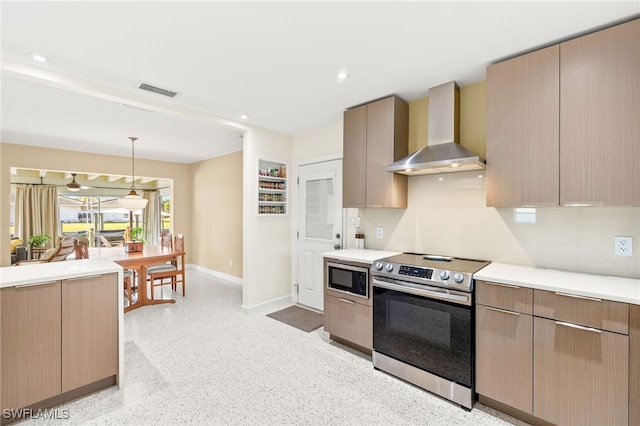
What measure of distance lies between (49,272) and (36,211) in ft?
23.2

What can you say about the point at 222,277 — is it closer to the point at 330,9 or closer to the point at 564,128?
the point at 330,9

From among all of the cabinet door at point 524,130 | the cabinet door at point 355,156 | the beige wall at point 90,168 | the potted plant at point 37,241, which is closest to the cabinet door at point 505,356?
the cabinet door at point 524,130

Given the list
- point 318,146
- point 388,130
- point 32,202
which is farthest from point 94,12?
point 32,202

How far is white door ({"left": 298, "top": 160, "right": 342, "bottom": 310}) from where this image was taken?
378 centimetres

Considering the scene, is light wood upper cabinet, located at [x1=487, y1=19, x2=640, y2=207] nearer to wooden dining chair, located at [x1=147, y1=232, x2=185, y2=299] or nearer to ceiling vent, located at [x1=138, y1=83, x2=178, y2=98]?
ceiling vent, located at [x1=138, y1=83, x2=178, y2=98]

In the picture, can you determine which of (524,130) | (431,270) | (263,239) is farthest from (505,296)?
(263,239)

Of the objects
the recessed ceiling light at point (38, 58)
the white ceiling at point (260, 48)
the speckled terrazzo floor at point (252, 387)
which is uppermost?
the white ceiling at point (260, 48)

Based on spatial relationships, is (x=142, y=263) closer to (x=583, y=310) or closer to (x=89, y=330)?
(x=89, y=330)

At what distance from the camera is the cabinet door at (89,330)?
78.1 inches

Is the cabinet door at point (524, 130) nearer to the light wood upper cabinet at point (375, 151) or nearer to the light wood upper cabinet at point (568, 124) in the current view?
the light wood upper cabinet at point (568, 124)

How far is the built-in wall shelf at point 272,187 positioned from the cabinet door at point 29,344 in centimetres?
234

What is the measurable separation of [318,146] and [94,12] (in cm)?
268

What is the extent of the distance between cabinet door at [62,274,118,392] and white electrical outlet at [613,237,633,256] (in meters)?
3.69

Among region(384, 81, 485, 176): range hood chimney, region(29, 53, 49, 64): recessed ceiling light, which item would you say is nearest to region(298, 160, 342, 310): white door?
region(384, 81, 485, 176): range hood chimney
